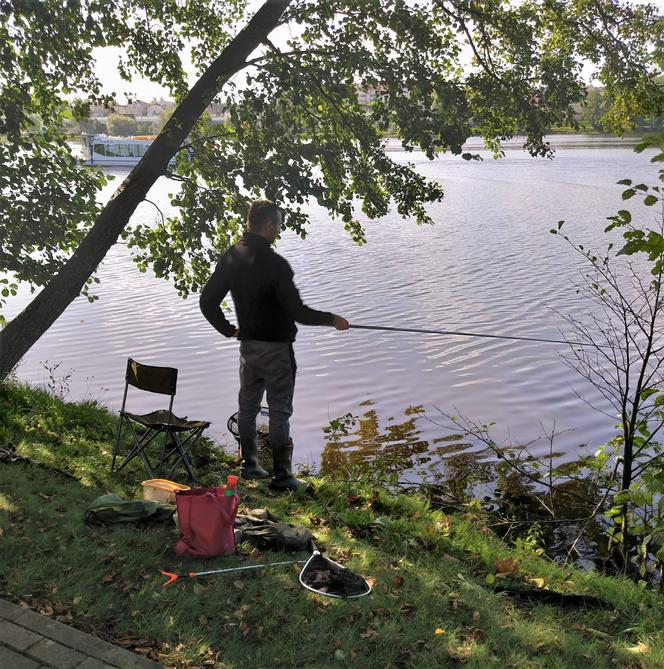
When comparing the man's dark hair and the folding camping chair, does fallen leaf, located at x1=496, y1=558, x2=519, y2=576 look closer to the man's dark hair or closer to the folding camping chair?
the folding camping chair

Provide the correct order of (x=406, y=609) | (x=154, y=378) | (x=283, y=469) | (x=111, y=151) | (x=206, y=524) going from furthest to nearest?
(x=111, y=151) → (x=154, y=378) → (x=283, y=469) → (x=206, y=524) → (x=406, y=609)

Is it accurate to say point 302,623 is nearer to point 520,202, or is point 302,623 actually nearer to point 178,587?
point 178,587

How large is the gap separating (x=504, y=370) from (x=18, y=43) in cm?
783

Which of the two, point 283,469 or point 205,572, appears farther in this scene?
point 283,469

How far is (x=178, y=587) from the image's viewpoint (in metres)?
3.97

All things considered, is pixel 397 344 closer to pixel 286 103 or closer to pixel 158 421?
pixel 286 103

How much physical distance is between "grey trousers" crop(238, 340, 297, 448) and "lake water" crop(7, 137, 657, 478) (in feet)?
8.89

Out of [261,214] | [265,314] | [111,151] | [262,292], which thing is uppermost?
[111,151]

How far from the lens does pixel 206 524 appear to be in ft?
14.1

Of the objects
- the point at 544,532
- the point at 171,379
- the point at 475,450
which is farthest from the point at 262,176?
the point at 544,532

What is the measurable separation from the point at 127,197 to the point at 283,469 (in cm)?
425

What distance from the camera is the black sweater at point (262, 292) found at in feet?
17.7

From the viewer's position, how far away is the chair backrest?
19.3ft

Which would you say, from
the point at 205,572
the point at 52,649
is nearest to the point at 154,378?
the point at 205,572
